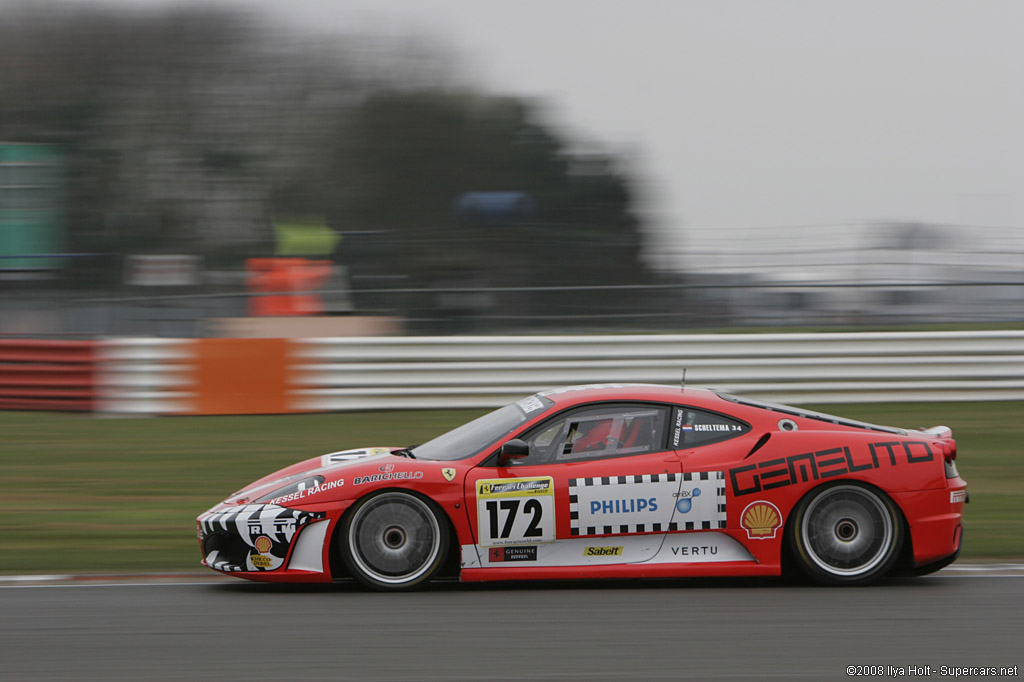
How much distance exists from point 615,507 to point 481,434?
2.90 ft

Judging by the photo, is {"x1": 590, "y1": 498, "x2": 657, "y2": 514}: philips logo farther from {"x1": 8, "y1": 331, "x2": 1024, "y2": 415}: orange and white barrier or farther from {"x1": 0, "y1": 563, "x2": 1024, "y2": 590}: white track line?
{"x1": 8, "y1": 331, "x2": 1024, "y2": 415}: orange and white barrier

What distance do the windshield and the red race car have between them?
0.04 meters

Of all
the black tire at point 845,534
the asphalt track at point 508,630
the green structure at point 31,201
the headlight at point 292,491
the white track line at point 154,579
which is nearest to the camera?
the asphalt track at point 508,630

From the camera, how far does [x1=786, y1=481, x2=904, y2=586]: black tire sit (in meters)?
5.98

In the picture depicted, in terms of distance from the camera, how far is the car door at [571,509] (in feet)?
19.1

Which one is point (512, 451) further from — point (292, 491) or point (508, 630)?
point (292, 491)

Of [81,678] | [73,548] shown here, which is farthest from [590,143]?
[81,678]

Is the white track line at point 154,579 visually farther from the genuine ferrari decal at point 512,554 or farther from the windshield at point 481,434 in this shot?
the genuine ferrari decal at point 512,554

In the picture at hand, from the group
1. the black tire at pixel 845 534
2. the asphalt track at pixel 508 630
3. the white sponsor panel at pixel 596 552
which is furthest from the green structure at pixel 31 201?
the black tire at pixel 845 534

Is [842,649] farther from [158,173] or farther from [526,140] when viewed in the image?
[158,173]

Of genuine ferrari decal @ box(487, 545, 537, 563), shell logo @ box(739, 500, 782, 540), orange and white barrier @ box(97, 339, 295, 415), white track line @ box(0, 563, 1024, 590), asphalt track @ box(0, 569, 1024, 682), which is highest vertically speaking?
orange and white barrier @ box(97, 339, 295, 415)

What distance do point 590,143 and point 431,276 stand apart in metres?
4.78

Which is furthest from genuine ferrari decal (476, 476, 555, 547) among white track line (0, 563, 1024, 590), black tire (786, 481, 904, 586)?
white track line (0, 563, 1024, 590)

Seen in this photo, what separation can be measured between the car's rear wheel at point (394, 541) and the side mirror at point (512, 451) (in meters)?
0.44
